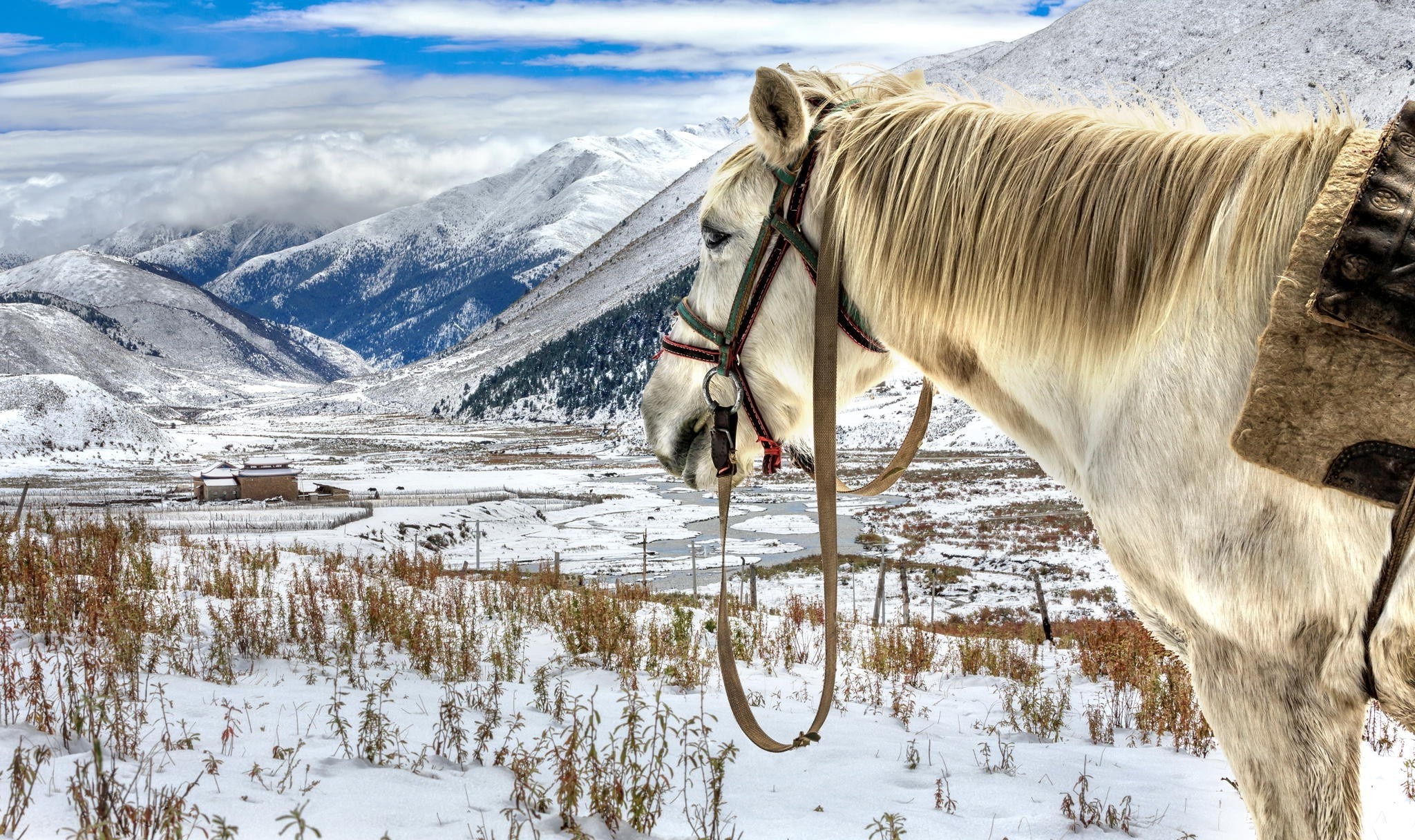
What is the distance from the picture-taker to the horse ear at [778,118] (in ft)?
7.27

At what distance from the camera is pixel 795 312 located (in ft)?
8.18

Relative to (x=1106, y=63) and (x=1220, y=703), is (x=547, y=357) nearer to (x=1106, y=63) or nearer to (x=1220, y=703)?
(x=1106, y=63)

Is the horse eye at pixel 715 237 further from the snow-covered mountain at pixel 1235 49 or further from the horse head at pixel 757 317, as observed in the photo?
the snow-covered mountain at pixel 1235 49

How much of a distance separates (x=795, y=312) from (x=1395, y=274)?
1.36 meters

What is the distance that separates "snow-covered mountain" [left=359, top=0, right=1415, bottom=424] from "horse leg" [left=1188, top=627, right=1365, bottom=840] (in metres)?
72.9

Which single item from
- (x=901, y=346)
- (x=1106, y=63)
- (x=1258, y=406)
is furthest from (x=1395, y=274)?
(x=1106, y=63)

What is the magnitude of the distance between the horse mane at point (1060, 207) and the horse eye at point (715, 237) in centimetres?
16

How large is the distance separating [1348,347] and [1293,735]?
2.55 ft

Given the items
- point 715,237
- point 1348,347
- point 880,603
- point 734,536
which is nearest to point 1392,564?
point 1348,347

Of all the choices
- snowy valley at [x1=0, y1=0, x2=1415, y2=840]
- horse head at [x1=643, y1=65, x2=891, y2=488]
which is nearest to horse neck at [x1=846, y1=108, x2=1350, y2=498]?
horse head at [x1=643, y1=65, x2=891, y2=488]

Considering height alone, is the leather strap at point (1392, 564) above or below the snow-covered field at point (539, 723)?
above

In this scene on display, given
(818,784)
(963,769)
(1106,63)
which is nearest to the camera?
(818,784)

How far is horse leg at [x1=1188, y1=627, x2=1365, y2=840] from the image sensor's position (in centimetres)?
170

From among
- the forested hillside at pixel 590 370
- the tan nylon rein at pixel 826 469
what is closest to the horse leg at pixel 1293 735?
the tan nylon rein at pixel 826 469
